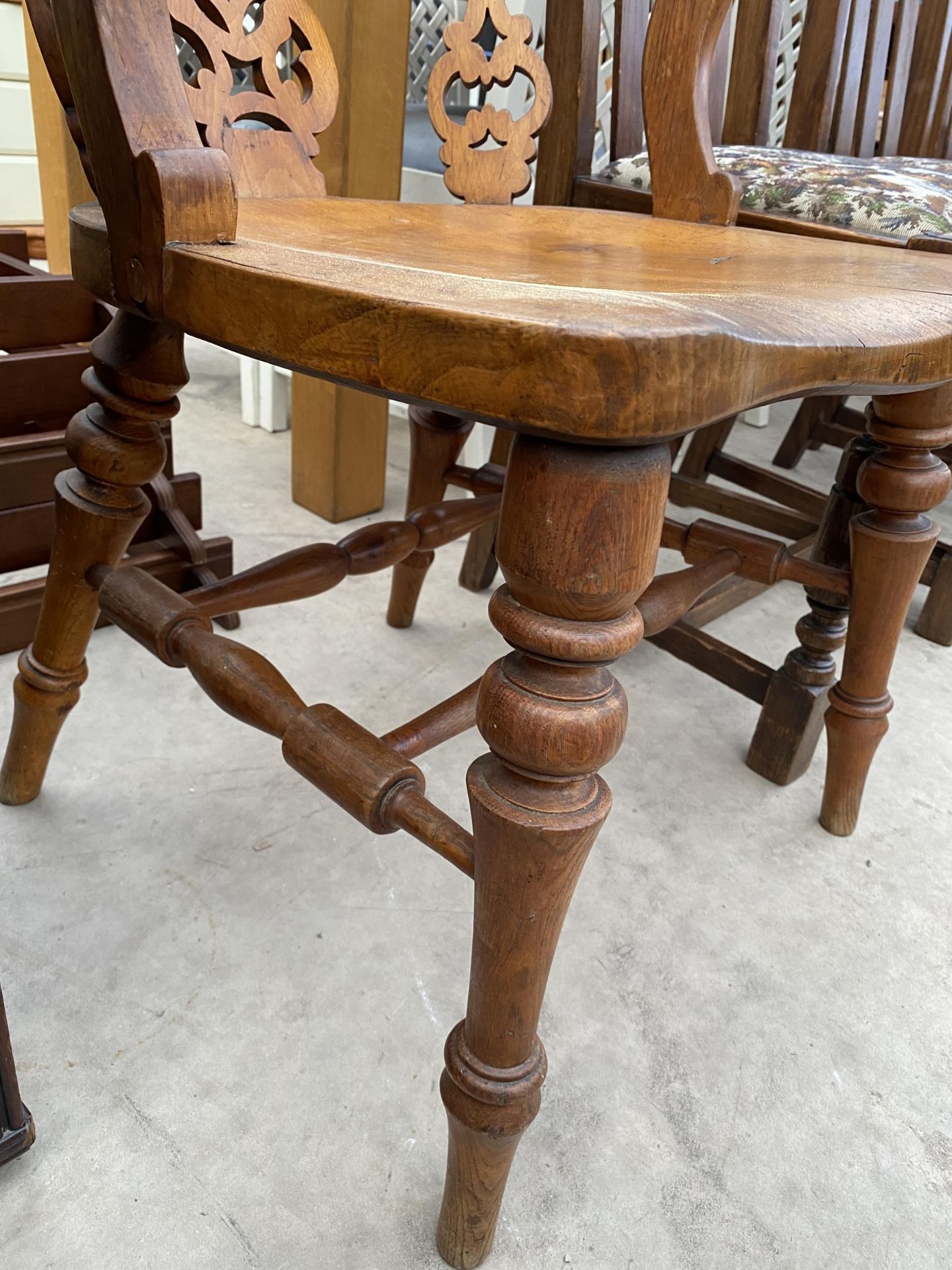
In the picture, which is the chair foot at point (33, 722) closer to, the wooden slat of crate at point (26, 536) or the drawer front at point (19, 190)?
the wooden slat of crate at point (26, 536)

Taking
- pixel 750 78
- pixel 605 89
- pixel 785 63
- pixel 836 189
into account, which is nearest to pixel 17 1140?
pixel 836 189

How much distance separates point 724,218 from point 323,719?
2.06 ft

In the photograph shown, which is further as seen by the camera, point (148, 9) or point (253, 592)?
point (253, 592)

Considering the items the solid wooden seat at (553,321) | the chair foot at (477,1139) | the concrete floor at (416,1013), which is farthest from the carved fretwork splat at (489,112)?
the chair foot at (477,1139)

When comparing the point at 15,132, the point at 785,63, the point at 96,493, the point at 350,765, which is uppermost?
the point at 785,63

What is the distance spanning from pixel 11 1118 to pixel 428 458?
77 centimetres

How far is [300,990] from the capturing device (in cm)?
73

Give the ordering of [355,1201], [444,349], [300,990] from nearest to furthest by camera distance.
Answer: [444,349], [355,1201], [300,990]

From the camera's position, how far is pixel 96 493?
2.40 ft

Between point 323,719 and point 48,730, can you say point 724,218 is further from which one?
point 48,730

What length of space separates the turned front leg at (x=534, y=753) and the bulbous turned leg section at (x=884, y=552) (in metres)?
0.46

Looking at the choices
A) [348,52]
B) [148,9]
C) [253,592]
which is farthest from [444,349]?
[348,52]

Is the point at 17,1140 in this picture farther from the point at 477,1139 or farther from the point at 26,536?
the point at 26,536

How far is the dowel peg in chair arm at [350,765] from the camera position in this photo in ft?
1.94
